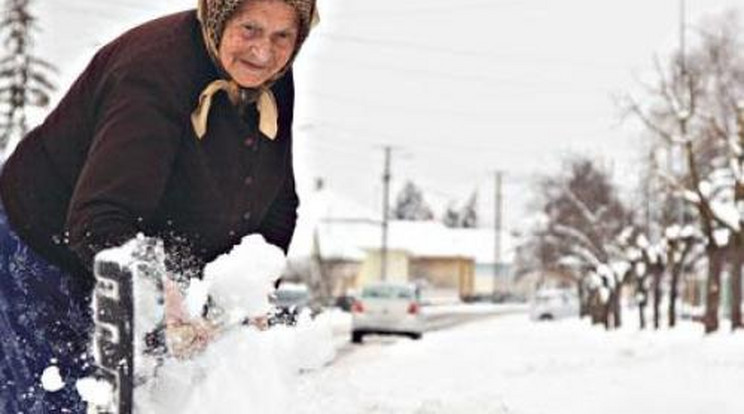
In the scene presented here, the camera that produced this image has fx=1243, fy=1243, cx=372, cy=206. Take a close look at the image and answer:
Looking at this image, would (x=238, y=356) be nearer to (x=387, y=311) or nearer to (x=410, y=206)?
(x=387, y=311)

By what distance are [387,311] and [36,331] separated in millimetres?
25835

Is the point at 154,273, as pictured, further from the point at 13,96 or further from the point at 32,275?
the point at 13,96

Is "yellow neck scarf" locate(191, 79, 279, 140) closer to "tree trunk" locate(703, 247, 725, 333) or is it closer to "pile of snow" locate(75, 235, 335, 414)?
"pile of snow" locate(75, 235, 335, 414)

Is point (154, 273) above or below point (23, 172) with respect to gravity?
below

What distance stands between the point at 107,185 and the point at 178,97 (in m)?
0.28

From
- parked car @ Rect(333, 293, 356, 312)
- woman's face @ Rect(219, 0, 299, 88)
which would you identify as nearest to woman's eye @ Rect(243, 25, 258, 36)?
woman's face @ Rect(219, 0, 299, 88)

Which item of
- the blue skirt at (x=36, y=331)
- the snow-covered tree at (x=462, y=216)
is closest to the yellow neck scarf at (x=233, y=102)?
the blue skirt at (x=36, y=331)

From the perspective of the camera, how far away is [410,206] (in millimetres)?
138875

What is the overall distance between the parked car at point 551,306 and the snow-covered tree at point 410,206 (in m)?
79.8

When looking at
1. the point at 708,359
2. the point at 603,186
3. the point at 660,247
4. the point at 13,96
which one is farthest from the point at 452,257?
the point at 708,359

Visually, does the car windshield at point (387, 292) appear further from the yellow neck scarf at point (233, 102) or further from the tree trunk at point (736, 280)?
the yellow neck scarf at point (233, 102)

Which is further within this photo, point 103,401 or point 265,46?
point 265,46

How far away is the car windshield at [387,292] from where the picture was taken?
28.2 metres

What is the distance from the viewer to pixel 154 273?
1.72m
